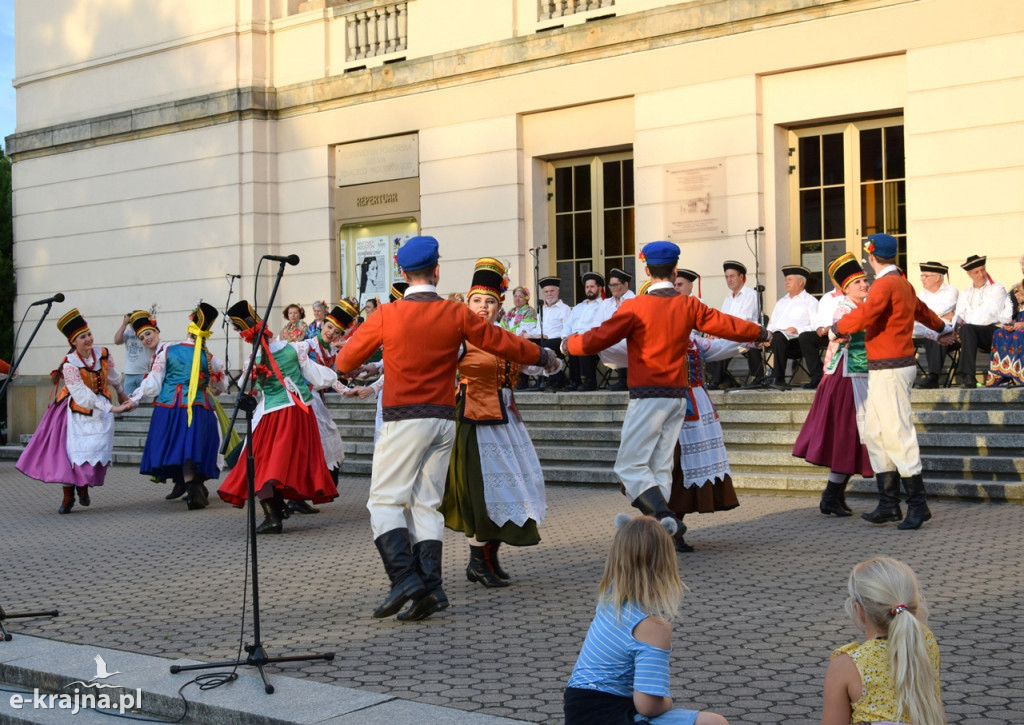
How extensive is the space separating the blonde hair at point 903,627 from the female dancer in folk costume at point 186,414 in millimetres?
10099

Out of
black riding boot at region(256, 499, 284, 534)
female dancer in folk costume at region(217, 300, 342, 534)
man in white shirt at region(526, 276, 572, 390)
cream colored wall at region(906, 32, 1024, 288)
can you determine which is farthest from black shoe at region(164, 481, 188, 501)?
cream colored wall at region(906, 32, 1024, 288)

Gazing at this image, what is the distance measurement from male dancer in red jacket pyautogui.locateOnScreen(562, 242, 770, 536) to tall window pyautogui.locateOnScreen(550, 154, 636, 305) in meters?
9.98

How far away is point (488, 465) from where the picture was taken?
26.2 feet

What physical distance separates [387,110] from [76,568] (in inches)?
507

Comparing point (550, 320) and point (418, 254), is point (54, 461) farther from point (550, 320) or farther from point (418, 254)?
point (418, 254)

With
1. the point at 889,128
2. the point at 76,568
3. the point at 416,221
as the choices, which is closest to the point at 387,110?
the point at 416,221

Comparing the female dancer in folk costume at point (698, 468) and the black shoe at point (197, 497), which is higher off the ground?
the female dancer in folk costume at point (698, 468)

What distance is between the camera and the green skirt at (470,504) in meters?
7.94

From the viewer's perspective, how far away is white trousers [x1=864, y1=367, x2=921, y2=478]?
9.96 m

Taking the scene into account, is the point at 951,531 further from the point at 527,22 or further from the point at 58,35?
the point at 58,35

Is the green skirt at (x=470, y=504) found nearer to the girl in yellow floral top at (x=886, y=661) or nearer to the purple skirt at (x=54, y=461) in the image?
the girl in yellow floral top at (x=886, y=661)

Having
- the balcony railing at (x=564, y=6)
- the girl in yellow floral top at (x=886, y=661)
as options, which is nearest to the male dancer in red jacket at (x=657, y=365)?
the girl in yellow floral top at (x=886, y=661)

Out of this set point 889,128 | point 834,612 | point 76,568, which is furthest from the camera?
point 889,128

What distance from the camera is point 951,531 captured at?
9.71 meters
